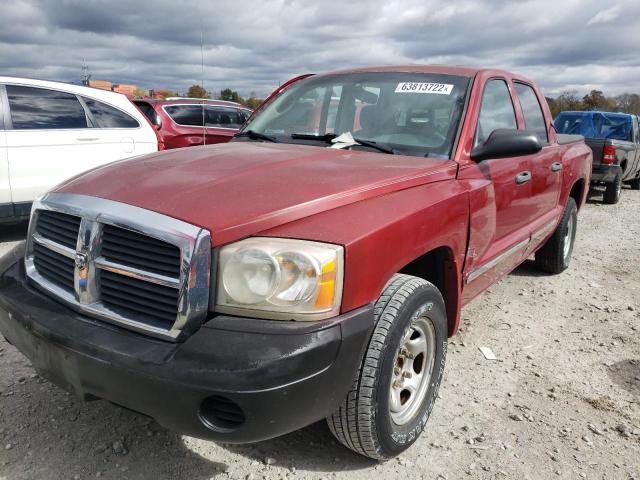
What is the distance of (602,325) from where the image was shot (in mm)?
4043

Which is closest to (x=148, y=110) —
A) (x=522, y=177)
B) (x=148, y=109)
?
(x=148, y=109)

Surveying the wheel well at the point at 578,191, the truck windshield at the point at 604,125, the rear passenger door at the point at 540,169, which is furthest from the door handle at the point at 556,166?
the truck windshield at the point at 604,125

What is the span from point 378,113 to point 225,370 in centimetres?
191

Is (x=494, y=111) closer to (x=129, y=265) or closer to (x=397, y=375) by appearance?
(x=397, y=375)

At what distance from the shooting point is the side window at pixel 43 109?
5.51 metres

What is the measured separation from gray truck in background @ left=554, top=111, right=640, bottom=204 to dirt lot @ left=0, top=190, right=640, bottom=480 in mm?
6992

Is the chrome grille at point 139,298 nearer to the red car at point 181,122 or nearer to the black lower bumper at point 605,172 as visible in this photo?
the red car at point 181,122

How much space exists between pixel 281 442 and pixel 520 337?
2.04 meters

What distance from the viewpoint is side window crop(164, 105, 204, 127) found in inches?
354

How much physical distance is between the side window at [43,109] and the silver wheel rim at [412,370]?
4918 mm

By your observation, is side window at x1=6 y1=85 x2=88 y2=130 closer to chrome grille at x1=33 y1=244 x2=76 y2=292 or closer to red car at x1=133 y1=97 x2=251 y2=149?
red car at x1=133 y1=97 x2=251 y2=149

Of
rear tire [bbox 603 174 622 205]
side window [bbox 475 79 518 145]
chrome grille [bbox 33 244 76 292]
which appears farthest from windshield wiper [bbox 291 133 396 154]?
rear tire [bbox 603 174 622 205]

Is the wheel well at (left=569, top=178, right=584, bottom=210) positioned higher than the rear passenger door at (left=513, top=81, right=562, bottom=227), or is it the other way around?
the rear passenger door at (left=513, top=81, right=562, bottom=227)

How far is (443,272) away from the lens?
2.73 meters
